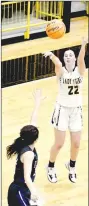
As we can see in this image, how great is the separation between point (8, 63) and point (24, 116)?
7.90 feet

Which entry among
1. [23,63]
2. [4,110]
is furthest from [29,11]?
[4,110]

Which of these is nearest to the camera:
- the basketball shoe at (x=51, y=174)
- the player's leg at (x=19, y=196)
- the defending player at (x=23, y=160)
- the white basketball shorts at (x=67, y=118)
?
the defending player at (x=23, y=160)

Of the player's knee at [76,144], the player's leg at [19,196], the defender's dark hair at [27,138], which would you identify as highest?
the defender's dark hair at [27,138]

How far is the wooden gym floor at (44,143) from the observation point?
268 inches

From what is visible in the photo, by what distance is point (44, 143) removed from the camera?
8008mm

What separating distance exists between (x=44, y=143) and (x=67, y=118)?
1.40m

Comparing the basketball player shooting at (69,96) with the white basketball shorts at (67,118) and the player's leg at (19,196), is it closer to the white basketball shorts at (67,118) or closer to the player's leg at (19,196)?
the white basketball shorts at (67,118)

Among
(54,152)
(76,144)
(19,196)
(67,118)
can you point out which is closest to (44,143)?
(54,152)

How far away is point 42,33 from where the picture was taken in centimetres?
1256

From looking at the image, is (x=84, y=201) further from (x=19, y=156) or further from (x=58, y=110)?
(x=19, y=156)

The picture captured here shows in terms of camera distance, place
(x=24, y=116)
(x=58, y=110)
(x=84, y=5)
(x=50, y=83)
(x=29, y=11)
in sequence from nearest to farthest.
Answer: (x=58, y=110)
(x=24, y=116)
(x=50, y=83)
(x=29, y=11)
(x=84, y=5)

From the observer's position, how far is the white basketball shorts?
6.64m

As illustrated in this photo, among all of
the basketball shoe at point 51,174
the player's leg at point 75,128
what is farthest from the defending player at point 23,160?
the basketball shoe at point 51,174

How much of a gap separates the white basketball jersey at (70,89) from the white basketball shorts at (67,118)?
60mm
